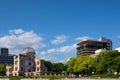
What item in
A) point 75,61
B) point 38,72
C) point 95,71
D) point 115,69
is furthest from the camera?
point 38,72

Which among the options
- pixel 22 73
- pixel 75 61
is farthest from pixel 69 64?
pixel 22 73

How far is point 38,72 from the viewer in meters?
188

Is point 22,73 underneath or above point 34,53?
underneath

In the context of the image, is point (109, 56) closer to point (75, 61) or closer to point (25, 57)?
point (75, 61)

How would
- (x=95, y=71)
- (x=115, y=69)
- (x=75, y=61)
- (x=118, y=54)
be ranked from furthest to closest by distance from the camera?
(x=75, y=61) < (x=95, y=71) < (x=118, y=54) < (x=115, y=69)

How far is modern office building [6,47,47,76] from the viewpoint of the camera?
7468 inches

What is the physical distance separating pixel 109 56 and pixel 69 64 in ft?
127

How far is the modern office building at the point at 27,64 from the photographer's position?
18969 cm

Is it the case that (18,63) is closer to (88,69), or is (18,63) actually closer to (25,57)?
(25,57)

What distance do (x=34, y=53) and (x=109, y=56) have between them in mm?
72610

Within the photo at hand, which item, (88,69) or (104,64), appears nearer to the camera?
(104,64)

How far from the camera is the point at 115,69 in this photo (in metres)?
131

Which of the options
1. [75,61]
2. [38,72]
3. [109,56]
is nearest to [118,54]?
[109,56]

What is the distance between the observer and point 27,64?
194 meters
